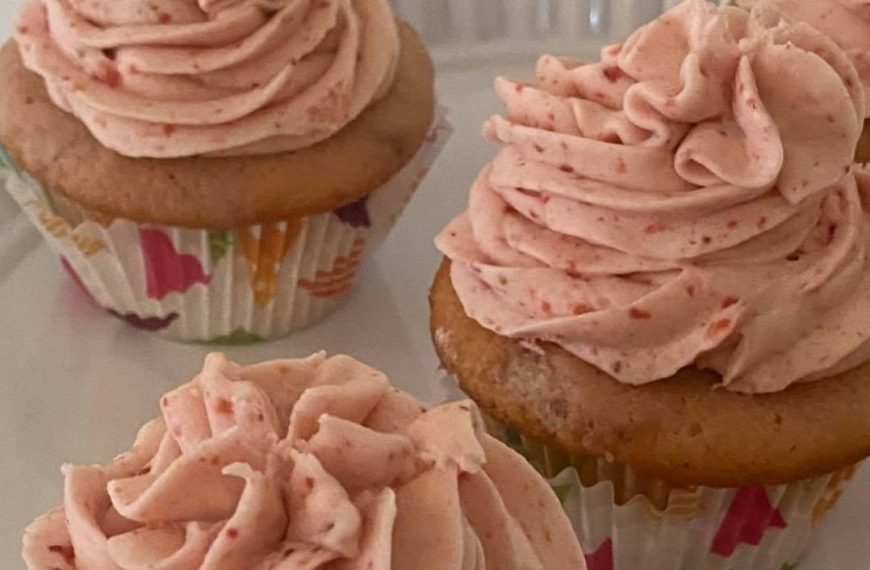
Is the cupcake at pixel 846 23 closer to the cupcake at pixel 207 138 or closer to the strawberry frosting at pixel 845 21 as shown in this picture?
the strawberry frosting at pixel 845 21

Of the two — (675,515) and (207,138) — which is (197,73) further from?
(675,515)

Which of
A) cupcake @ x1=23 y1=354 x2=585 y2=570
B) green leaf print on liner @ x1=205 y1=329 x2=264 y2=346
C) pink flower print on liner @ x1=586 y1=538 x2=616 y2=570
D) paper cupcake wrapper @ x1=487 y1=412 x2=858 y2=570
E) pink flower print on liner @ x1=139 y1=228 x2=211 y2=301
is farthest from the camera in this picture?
green leaf print on liner @ x1=205 y1=329 x2=264 y2=346

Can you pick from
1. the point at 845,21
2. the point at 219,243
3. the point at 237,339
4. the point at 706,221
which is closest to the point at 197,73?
the point at 219,243

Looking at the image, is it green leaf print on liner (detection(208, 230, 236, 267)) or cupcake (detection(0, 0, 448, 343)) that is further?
green leaf print on liner (detection(208, 230, 236, 267))

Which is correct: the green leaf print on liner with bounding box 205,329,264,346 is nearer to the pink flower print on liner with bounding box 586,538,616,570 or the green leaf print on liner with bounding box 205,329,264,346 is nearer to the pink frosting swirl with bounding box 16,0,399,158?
the pink frosting swirl with bounding box 16,0,399,158

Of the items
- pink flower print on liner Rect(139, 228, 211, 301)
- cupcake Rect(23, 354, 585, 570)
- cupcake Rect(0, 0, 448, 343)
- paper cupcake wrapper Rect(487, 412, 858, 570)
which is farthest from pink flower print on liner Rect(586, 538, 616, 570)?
pink flower print on liner Rect(139, 228, 211, 301)

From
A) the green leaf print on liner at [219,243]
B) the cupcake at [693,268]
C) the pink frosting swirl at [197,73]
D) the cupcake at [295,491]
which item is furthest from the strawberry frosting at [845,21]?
the cupcake at [295,491]
